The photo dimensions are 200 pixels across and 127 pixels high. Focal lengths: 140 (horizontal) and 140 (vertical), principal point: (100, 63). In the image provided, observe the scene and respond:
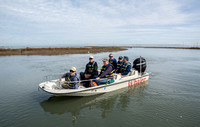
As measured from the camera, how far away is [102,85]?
826 cm

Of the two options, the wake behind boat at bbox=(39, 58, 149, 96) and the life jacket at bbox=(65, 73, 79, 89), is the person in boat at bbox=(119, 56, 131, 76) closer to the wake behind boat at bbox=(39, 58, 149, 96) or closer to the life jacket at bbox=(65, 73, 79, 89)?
the wake behind boat at bbox=(39, 58, 149, 96)

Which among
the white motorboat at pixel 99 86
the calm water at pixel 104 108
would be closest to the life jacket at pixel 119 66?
the white motorboat at pixel 99 86

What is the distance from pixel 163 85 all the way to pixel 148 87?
1244 mm

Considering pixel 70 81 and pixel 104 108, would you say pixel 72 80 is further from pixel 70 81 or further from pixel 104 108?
pixel 104 108

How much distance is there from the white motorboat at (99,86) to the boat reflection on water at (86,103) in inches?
15.2

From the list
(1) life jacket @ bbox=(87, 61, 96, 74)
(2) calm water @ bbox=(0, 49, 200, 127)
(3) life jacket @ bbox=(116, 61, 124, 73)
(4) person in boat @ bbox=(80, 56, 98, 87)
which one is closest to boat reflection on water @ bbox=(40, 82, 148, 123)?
(2) calm water @ bbox=(0, 49, 200, 127)

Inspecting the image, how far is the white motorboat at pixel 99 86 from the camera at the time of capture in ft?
23.7

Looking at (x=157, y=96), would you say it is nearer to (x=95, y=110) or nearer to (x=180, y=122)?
(x=180, y=122)

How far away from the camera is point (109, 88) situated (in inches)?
346

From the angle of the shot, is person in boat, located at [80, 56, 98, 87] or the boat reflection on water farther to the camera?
person in boat, located at [80, 56, 98, 87]

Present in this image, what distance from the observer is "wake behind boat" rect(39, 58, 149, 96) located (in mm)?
7265

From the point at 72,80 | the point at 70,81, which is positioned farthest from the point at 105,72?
the point at 70,81

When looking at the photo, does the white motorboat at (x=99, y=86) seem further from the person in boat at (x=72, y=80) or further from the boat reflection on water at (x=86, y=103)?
the boat reflection on water at (x=86, y=103)

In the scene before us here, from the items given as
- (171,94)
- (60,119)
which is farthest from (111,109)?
(171,94)
